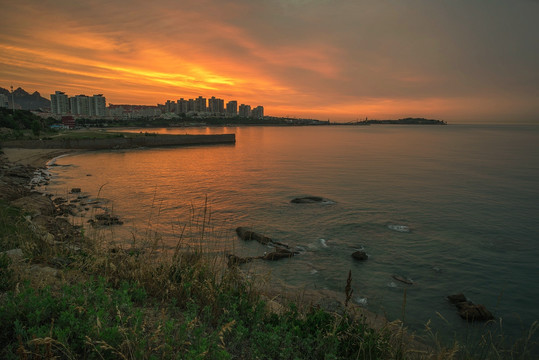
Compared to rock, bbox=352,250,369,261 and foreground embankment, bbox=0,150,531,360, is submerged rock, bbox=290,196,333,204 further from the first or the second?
foreground embankment, bbox=0,150,531,360

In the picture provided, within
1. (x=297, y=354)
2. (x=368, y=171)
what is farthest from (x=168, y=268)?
(x=368, y=171)

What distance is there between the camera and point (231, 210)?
70.1ft

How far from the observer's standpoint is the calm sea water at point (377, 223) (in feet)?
36.9

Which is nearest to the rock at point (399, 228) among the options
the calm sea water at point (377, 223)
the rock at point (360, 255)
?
the calm sea water at point (377, 223)

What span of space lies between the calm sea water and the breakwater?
1891cm

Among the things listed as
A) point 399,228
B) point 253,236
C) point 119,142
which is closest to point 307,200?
point 399,228

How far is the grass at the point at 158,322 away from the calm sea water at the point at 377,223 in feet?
4.99

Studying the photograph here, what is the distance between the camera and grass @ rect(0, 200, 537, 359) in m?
3.22

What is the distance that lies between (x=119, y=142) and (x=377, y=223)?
215ft

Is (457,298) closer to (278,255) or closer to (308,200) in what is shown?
(278,255)

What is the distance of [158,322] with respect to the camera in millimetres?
3820

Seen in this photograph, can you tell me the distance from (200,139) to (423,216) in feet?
244

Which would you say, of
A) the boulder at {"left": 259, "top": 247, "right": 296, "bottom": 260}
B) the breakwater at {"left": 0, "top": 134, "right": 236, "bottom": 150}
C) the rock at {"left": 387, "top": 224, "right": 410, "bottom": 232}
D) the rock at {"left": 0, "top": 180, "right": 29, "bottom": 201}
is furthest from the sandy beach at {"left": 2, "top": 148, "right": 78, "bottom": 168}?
the rock at {"left": 387, "top": 224, "right": 410, "bottom": 232}

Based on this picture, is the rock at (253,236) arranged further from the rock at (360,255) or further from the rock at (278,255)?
the rock at (360,255)
